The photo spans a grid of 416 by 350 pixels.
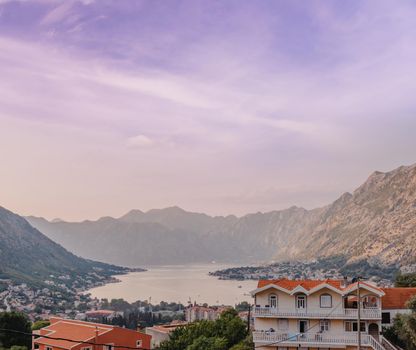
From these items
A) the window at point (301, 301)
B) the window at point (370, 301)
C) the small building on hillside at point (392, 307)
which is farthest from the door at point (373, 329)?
the window at point (301, 301)

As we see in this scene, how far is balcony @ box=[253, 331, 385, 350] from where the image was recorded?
25.6 meters

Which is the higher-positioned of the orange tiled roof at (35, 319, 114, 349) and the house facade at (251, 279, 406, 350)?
the house facade at (251, 279, 406, 350)

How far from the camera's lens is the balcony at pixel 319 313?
25531 millimetres

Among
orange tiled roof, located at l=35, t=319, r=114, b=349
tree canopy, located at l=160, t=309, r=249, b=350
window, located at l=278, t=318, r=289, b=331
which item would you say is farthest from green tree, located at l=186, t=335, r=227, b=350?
orange tiled roof, located at l=35, t=319, r=114, b=349

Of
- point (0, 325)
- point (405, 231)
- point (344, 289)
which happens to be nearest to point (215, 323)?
point (344, 289)

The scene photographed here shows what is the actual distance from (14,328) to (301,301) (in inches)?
1444

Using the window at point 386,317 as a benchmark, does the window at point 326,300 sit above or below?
above

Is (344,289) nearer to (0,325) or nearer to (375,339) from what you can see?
(375,339)

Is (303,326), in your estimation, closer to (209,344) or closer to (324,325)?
(324,325)

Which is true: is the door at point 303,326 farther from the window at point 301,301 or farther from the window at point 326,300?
the window at point 326,300

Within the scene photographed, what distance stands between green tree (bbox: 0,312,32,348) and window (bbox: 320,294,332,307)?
30199 millimetres

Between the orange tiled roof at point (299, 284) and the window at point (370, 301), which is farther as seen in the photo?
the orange tiled roof at point (299, 284)

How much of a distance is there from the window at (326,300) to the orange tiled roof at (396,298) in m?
2.65

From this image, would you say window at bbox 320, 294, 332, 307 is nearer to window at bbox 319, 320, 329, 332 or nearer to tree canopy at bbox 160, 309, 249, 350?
window at bbox 319, 320, 329, 332
